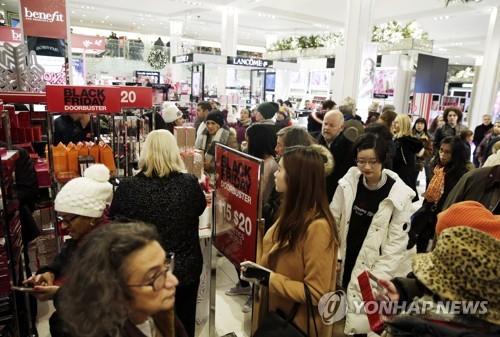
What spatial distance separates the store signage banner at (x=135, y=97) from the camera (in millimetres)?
3242

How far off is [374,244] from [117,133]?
2.69m

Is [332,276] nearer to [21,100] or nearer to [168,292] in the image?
[168,292]

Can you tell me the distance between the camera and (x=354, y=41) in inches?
312

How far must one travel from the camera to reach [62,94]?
111 inches

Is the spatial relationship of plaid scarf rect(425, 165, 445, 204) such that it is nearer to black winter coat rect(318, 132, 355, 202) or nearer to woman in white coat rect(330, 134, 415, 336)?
black winter coat rect(318, 132, 355, 202)

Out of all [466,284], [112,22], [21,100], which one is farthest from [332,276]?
[112,22]

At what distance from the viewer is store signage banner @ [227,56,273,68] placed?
35.6ft

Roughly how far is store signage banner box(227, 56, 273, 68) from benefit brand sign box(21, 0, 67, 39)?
4794 millimetres

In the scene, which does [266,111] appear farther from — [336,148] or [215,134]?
[336,148]

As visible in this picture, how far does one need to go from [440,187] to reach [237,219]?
2.23 meters

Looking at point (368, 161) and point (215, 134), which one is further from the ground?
point (368, 161)

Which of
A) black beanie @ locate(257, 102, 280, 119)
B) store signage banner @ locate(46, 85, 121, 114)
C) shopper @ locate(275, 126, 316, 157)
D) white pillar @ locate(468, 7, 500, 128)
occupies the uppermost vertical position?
white pillar @ locate(468, 7, 500, 128)

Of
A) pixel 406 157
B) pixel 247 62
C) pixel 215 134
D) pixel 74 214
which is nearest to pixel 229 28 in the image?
pixel 247 62

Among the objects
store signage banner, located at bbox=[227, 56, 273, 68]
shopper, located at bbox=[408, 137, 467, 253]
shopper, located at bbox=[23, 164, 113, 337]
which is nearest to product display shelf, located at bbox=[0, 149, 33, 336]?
shopper, located at bbox=[23, 164, 113, 337]
